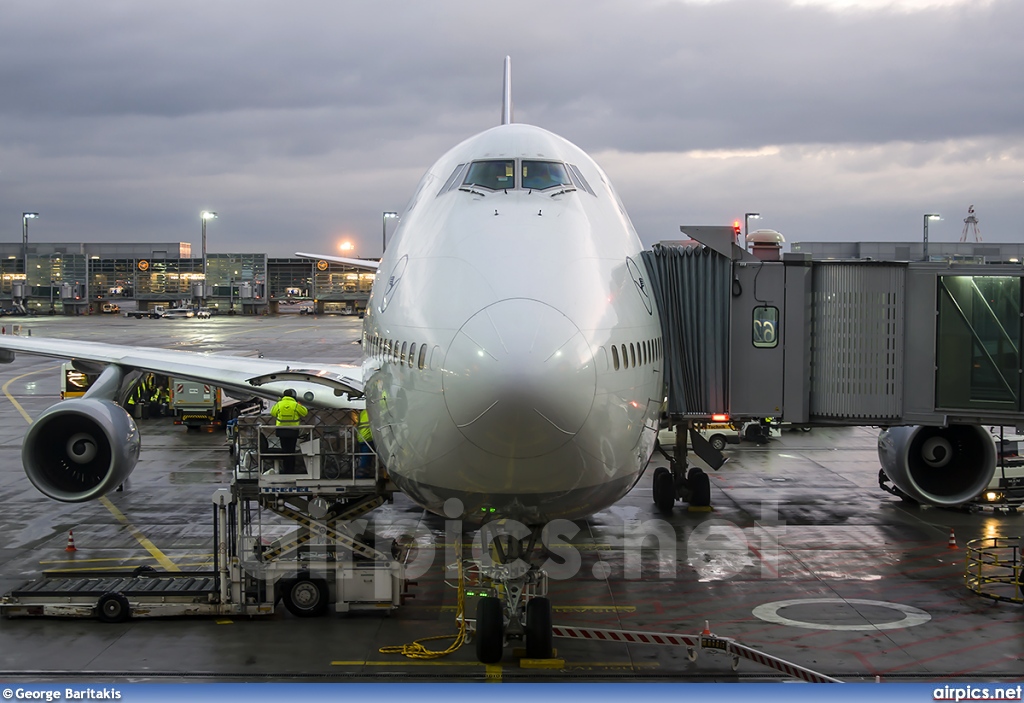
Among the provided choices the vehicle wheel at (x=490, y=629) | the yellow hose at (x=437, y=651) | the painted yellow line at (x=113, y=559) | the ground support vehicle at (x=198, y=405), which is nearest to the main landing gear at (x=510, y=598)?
the vehicle wheel at (x=490, y=629)

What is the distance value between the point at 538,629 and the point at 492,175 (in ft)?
18.4

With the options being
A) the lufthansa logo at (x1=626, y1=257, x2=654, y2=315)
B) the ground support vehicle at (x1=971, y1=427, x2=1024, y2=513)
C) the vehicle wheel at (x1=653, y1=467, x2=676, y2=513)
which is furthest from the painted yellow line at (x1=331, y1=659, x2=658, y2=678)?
the ground support vehicle at (x1=971, y1=427, x2=1024, y2=513)

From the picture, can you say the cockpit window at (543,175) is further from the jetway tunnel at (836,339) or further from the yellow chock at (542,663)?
the yellow chock at (542,663)

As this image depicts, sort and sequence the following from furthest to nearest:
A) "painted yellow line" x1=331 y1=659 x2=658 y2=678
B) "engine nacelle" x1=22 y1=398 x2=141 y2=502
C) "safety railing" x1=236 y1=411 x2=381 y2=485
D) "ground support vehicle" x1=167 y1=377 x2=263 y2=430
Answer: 1. "ground support vehicle" x1=167 y1=377 x2=263 y2=430
2. "engine nacelle" x1=22 y1=398 x2=141 y2=502
3. "safety railing" x1=236 y1=411 x2=381 y2=485
4. "painted yellow line" x1=331 y1=659 x2=658 y2=678

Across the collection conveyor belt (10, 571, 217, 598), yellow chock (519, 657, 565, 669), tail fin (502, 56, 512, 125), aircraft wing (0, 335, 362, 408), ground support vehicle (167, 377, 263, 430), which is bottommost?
yellow chock (519, 657, 565, 669)

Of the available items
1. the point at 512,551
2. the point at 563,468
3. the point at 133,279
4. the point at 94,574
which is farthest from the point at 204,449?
the point at 133,279

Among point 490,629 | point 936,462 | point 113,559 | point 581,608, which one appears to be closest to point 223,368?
point 113,559

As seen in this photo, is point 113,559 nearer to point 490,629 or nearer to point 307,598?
point 307,598

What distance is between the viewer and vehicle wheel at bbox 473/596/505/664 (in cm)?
1237

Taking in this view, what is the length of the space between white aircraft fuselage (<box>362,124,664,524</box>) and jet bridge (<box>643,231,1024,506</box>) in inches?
51.9

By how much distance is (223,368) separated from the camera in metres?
21.3

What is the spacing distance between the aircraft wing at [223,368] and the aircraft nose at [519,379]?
8.99 m

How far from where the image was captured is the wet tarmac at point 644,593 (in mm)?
12914

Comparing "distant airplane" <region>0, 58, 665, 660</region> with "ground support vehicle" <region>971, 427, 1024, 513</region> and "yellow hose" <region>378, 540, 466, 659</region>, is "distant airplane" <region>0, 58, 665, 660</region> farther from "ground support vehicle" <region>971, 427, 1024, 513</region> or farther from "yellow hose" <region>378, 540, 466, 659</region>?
"ground support vehicle" <region>971, 427, 1024, 513</region>
